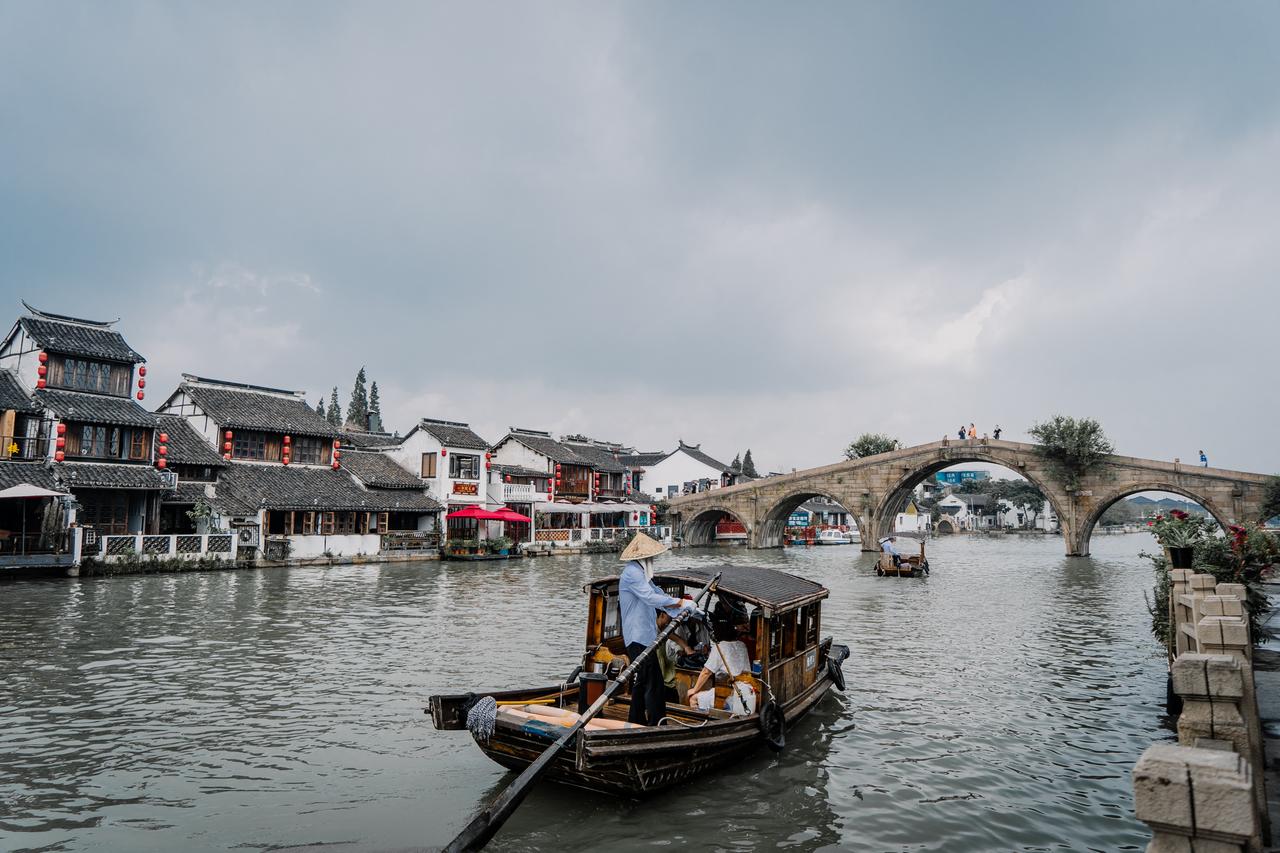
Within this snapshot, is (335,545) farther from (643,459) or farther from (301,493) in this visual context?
(643,459)

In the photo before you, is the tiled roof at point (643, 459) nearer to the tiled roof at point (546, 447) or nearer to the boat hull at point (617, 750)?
the tiled roof at point (546, 447)

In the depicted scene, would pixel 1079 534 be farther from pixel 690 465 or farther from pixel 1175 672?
pixel 1175 672

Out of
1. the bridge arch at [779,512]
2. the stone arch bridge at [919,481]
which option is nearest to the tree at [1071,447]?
the stone arch bridge at [919,481]

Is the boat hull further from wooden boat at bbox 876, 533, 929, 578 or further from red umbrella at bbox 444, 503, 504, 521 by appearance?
red umbrella at bbox 444, 503, 504, 521

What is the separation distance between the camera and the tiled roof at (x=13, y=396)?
27.9m

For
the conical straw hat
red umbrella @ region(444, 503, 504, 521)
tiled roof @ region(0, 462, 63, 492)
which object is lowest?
the conical straw hat

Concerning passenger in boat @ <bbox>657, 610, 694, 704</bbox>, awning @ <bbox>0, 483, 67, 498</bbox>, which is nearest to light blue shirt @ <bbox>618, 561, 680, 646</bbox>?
passenger in boat @ <bbox>657, 610, 694, 704</bbox>

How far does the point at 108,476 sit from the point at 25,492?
4.10 meters

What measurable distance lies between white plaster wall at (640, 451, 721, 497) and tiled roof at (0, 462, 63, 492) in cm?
4980

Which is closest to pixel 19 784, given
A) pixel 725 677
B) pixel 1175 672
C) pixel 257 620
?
pixel 725 677

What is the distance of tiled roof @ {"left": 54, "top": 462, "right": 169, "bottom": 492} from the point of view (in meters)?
27.6

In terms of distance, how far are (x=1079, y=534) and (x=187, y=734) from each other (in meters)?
45.7

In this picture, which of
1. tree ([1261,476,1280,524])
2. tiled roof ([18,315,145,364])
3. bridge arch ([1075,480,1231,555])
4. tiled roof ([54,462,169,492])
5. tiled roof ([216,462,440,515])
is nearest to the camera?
tiled roof ([54,462,169,492])

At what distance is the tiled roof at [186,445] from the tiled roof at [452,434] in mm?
10801
